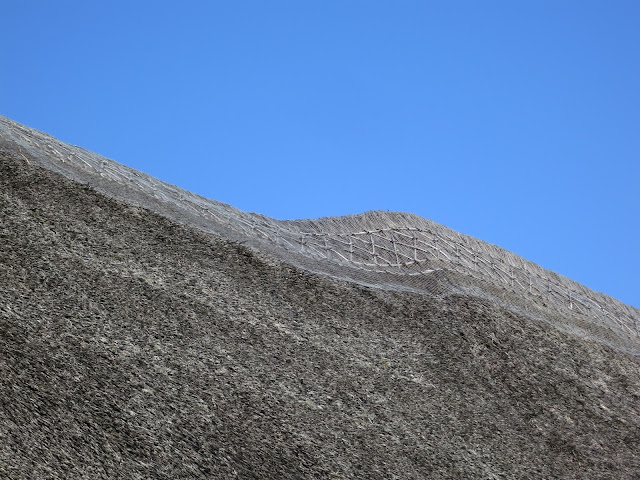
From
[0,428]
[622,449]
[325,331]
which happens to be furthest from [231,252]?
[622,449]

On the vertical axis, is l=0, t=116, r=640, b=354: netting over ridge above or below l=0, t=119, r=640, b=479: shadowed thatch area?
above

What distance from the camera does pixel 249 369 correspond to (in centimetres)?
642

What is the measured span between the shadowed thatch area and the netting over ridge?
0.31 meters

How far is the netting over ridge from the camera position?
834cm

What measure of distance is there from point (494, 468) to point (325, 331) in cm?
176

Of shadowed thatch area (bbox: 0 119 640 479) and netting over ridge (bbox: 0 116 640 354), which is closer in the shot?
shadowed thatch area (bbox: 0 119 640 479)

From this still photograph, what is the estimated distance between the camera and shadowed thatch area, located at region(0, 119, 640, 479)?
539 centimetres

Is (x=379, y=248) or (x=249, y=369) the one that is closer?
(x=249, y=369)

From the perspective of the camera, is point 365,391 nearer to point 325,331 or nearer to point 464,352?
point 325,331

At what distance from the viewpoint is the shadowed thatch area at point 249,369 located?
17.7 feet

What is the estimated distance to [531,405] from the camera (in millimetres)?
7672

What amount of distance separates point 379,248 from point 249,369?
161 inches

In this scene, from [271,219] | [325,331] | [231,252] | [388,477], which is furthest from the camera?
[271,219]

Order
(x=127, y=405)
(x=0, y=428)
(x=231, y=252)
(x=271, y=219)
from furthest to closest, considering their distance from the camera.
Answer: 1. (x=271, y=219)
2. (x=231, y=252)
3. (x=127, y=405)
4. (x=0, y=428)
